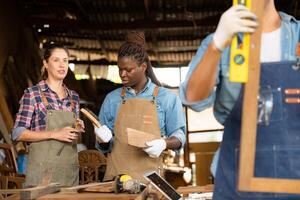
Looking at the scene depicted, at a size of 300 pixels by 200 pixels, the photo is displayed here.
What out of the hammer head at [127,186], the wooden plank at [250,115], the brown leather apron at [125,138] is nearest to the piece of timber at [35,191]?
the hammer head at [127,186]

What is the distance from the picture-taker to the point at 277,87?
66.5 inches

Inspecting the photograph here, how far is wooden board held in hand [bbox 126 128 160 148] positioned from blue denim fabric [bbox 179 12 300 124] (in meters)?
1.18

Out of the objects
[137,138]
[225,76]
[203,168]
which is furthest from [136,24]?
[225,76]

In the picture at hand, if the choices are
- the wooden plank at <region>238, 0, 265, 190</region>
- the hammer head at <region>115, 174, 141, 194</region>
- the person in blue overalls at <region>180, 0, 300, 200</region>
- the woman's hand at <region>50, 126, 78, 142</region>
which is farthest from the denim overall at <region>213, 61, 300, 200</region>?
the woman's hand at <region>50, 126, 78, 142</region>

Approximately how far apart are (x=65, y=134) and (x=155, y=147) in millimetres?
742

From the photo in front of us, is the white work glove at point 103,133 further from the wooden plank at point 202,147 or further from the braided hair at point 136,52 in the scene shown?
the wooden plank at point 202,147

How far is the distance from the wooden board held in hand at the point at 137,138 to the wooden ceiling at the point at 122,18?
5.05 meters

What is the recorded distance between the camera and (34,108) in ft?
11.1

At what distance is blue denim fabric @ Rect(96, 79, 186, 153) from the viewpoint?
3.33 meters

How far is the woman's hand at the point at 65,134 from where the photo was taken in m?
A: 3.41

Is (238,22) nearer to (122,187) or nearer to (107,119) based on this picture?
(122,187)

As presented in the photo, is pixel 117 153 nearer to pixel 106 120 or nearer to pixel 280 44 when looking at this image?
pixel 106 120

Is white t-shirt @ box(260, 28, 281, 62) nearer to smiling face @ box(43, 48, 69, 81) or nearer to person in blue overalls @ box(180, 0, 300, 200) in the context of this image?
person in blue overalls @ box(180, 0, 300, 200)

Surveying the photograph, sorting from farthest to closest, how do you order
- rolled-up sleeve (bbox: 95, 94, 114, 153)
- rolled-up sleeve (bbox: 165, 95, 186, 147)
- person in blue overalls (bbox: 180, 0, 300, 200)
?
rolled-up sleeve (bbox: 95, 94, 114, 153) → rolled-up sleeve (bbox: 165, 95, 186, 147) → person in blue overalls (bbox: 180, 0, 300, 200)
